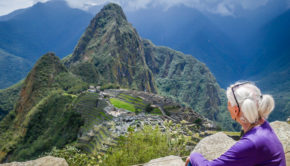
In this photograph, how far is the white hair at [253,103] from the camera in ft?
5.40

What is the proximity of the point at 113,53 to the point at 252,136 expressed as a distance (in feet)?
275

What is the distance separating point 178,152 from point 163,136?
1.60ft

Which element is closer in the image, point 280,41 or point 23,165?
point 23,165

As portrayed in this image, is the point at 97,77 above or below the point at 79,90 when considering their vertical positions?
above

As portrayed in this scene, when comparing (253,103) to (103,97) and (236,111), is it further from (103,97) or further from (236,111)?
(103,97)

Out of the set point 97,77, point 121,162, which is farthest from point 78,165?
point 97,77

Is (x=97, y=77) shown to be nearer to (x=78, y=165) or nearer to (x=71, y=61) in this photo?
(x=71, y=61)

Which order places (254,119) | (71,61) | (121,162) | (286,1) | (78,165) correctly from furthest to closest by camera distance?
(286,1) < (71,61) < (78,165) < (121,162) < (254,119)

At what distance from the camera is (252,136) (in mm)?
1490

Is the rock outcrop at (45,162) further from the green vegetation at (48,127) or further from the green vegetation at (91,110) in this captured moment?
the green vegetation at (48,127)

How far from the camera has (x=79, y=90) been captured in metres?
42.2

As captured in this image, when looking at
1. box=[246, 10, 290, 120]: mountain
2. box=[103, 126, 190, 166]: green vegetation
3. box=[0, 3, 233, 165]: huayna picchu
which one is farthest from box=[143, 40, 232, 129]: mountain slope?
box=[103, 126, 190, 166]: green vegetation

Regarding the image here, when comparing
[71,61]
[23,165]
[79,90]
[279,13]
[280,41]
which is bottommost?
[23,165]

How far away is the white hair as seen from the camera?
165 centimetres
